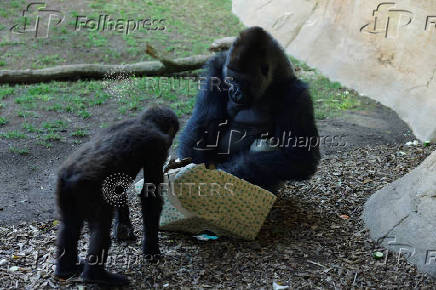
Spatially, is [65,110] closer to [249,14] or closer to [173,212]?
[173,212]

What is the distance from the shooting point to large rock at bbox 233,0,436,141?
6.48m

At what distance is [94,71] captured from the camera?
24.6 feet

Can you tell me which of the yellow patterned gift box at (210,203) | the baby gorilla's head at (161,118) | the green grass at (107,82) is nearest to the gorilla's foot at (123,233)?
the yellow patterned gift box at (210,203)

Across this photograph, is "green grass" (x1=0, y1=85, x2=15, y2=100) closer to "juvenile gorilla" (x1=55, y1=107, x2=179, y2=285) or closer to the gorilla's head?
the gorilla's head

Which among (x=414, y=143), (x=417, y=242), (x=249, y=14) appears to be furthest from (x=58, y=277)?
(x=249, y=14)

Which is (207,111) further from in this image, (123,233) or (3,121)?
(3,121)

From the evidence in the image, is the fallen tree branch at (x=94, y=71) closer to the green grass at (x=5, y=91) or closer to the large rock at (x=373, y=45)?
the green grass at (x=5, y=91)

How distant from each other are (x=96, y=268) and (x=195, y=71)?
5.50m

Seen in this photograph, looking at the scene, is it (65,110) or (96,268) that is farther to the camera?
(65,110)

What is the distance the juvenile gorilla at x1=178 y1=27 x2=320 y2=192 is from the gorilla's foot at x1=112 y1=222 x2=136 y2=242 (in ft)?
3.21

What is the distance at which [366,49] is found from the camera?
7.74 meters

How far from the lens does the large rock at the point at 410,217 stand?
3.42 metres

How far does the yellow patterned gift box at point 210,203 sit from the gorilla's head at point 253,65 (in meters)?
0.75

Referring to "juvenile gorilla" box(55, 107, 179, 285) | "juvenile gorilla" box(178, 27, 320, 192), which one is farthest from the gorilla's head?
"juvenile gorilla" box(55, 107, 179, 285)
